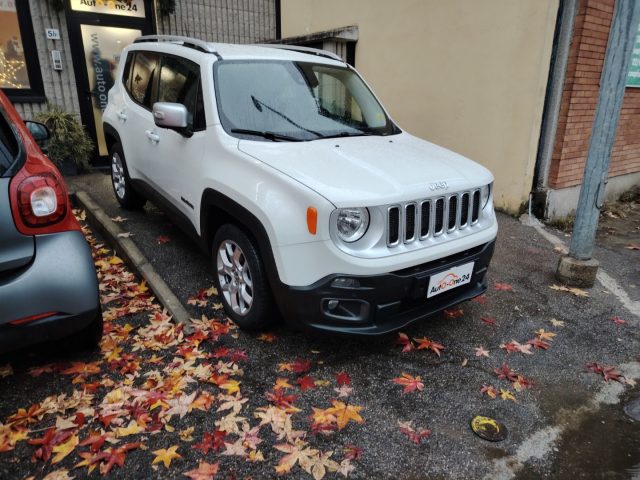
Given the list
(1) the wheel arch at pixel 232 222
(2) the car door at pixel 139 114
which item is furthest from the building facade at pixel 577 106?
(2) the car door at pixel 139 114

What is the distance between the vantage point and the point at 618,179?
23.5 feet

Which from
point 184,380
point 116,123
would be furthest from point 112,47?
point 184,380

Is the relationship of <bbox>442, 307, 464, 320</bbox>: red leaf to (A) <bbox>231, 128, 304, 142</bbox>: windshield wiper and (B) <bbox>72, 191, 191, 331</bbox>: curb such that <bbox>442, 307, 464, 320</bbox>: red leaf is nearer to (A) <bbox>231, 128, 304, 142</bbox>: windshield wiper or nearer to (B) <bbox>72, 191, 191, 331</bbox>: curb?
(A) <bbox>231, 128, 304, 142</bbox>: windshield wiper

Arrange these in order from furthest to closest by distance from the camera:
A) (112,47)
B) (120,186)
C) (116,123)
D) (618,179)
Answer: (112,47)
(618,179)
(120,186)
(116,123)

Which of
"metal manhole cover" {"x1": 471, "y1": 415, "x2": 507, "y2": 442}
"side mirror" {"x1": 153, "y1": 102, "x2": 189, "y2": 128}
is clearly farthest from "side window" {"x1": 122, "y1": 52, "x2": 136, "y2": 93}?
"metal manhole cover" {"x1": 471, "y1": 415, "x2": 507, "y2": 442}

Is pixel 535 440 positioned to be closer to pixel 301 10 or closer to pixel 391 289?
pixel 391 289

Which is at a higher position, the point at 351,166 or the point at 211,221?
the point at 351,166

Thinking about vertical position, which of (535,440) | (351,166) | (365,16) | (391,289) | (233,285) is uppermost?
(365,16)

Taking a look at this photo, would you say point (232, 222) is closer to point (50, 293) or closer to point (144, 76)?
point (50, 293)

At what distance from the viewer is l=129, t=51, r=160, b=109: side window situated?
4.55 metres

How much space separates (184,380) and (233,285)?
75 centimetres

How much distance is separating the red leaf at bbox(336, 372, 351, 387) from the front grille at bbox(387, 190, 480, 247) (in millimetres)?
903

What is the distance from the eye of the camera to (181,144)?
149 inches

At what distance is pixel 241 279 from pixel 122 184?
3.10 m
